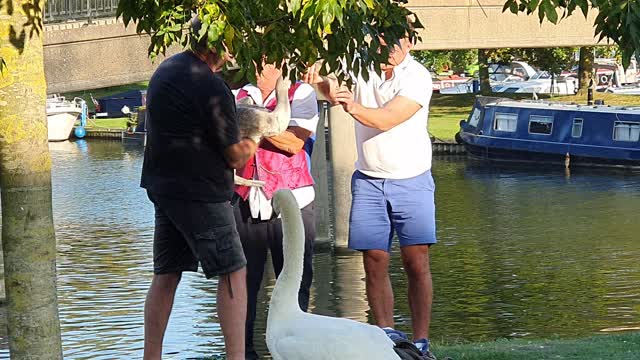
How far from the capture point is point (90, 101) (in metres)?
71.1

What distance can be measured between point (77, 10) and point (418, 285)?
12.1 meters

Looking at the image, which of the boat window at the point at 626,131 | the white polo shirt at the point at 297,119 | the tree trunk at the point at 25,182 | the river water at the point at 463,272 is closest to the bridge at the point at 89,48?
the river water at the point at 463,272

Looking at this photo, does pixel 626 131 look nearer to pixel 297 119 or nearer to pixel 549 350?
pixel 549 350

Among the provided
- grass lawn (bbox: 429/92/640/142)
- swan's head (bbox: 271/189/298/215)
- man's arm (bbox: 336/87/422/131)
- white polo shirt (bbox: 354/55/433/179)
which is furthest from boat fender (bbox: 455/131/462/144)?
swan's head (bbox: 271/189/298/215)

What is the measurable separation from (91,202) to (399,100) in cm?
2411

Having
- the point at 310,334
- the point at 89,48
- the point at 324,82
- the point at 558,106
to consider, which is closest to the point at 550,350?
the point at 324,82

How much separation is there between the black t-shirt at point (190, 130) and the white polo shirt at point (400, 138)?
139 cm

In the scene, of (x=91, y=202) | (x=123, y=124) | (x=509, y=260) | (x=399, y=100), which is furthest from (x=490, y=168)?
(x=399, y=100)

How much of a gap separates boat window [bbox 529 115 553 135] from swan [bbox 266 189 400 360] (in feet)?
114

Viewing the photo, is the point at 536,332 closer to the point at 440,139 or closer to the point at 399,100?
the point at 399,100

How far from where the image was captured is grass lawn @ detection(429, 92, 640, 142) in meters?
47.4

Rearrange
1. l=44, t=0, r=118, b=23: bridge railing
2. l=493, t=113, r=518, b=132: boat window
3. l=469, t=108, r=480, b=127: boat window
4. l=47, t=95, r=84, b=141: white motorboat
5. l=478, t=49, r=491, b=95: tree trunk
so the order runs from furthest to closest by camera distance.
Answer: l=478, t=49, r=491, b=95: tree trunk < l=47, t=95, r=84, b=141: white motorboat < l=469, t=108, r=480, b=127: boat window < l=493, t=113, r=518, b=132: boat window < l=44, t=0, r=118, b=23: bridge railing

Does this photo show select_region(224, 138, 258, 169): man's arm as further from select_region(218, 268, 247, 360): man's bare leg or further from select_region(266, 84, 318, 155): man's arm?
select_region(266, 84, 318, 155): man's arm

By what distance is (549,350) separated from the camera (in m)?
8.43
